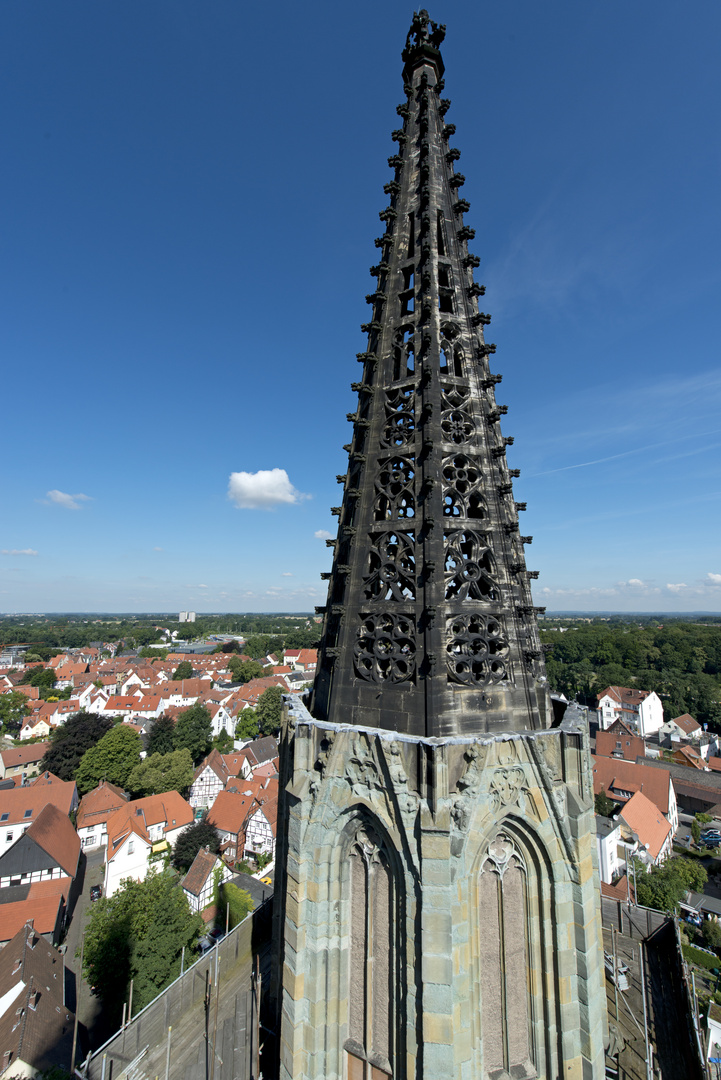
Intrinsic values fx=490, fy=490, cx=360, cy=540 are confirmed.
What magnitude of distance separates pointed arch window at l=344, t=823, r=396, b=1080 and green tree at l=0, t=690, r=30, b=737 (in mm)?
90730

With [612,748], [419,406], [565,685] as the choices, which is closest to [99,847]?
[419,406]

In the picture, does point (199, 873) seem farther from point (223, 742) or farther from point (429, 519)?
point (429, 519)

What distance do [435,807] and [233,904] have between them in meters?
31.2

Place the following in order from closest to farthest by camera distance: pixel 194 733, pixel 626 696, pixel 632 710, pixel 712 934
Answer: pixel 712 934 → pixel 194 733 → pixel 632 710 → pixel 626 696

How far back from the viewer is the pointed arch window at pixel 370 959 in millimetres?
5359

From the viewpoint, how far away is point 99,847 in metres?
43.8

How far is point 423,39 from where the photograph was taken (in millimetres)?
8227

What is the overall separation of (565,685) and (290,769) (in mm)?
104694

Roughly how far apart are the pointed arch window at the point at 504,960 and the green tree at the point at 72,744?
58.9 meters

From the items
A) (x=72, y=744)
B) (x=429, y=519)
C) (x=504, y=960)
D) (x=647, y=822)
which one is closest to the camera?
(x=504, y=960)

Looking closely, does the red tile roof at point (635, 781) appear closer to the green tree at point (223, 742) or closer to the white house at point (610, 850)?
the white house at point (610, 850)

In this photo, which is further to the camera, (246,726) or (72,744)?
(246,726)

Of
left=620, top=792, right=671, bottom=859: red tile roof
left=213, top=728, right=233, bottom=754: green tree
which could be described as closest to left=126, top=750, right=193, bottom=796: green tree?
left=213, top=728, right=233, bottom=754: green tree

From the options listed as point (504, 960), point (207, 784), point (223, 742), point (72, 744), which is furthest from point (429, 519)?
point (223, 742)
